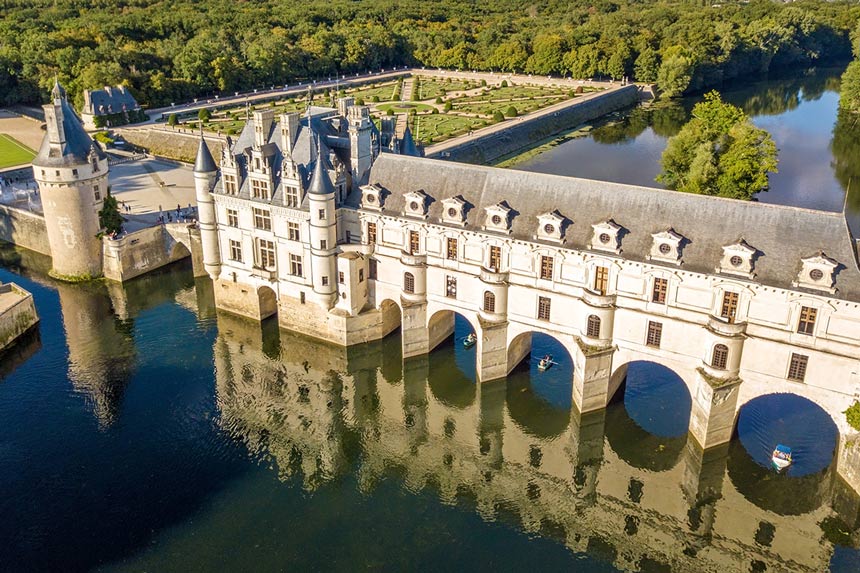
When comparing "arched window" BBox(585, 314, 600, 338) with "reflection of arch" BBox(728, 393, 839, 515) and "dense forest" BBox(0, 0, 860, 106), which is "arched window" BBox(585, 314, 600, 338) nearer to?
"reflection of arch" BBox(728, 393, 839, 515)

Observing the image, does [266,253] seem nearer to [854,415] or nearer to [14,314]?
[14,314]

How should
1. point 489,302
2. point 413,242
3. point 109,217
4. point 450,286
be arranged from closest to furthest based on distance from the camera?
1. point 489,302
2. point 450,286
3. point 413,242
4. point 109,217

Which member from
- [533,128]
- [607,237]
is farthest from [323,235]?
[533,128]

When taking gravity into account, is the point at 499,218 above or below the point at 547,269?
above

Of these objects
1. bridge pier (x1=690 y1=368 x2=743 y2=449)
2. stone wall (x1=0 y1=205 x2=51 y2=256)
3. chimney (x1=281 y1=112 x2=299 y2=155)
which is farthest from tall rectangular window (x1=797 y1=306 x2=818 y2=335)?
stone wall (x1=0 y1=205 x2=51 y2=256)

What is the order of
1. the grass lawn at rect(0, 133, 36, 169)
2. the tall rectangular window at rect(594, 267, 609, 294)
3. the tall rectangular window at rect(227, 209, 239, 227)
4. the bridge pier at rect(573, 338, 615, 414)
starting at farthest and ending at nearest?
the grass lawn at rect(0, 133, 36, 169) → the tall rectangular window at rect(227, 209, 239, 227) → the bridge pier at rect(573, 338, 615, 414) → the tall rectangular window at rect(594, 267, 609, 294)

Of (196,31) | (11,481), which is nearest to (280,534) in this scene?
(11,481)
